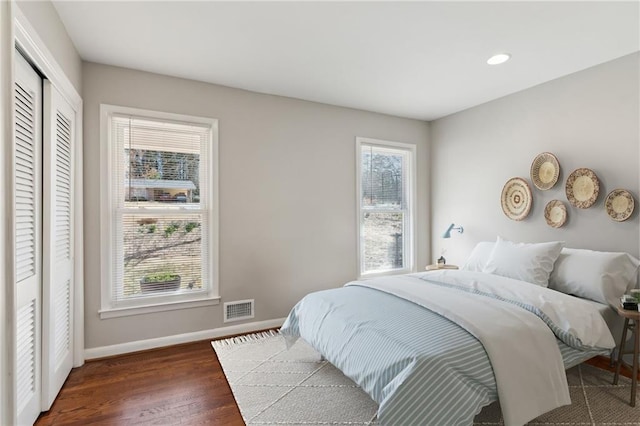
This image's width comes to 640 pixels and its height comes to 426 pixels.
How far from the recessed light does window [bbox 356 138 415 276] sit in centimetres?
162

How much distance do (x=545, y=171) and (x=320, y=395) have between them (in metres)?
2.87

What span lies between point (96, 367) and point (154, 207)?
1.36m

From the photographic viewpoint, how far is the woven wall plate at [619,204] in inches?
104

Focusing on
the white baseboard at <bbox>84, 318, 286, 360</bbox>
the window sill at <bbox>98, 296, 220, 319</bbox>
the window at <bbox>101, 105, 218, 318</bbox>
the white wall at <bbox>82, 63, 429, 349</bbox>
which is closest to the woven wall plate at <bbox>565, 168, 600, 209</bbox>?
the white wall at <bbox>82, 63, 429, 349</bbox>

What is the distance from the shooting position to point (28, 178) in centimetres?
192

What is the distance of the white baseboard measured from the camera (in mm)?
2848

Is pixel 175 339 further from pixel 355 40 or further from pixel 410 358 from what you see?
pixel 355 40

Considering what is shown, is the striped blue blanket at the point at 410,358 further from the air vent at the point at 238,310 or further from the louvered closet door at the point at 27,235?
the louvered closet door at the point at 27,235

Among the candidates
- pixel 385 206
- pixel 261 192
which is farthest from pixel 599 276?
pixel 261 192

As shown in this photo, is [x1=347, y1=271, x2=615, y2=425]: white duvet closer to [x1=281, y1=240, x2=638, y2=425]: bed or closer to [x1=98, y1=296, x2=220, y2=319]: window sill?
[x1=281, y1=240, x2=638, y2=425]: bed

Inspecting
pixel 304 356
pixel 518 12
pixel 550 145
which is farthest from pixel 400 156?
pixel 304 356

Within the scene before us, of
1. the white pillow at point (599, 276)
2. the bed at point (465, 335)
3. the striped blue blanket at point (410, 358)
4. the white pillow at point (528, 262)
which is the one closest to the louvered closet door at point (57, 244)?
the bed at point (465, 335)

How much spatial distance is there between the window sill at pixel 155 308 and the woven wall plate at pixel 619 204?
3504mm

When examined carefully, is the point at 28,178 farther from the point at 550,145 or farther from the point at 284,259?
the point at 550,145
